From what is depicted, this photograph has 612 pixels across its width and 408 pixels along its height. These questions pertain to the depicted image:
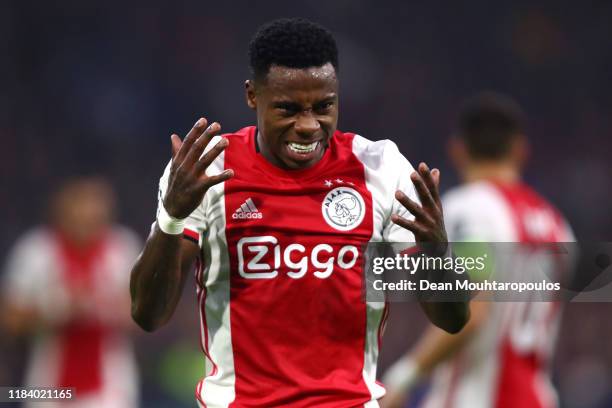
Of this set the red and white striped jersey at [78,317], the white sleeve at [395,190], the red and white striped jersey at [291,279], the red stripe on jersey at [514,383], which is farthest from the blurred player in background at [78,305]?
the white sleeve at [395,190]

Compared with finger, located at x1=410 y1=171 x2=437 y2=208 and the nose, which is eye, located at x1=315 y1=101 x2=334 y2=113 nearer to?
the nose

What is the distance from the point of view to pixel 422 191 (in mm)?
3262

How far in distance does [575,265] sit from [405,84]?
10.7 m

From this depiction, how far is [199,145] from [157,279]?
18.1 inches

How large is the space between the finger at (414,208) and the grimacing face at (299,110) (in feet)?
1.15

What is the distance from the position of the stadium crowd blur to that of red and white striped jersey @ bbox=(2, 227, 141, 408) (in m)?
3.81

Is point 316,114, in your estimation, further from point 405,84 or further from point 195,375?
point 405,84

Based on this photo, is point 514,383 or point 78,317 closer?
point 514,383

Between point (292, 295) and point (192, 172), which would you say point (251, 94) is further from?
point (292, 295)

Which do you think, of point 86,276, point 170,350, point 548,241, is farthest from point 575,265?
point 170,350

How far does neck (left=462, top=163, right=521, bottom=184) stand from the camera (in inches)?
234

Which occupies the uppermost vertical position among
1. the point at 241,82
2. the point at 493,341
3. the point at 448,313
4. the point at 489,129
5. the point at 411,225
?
the point at 241,82

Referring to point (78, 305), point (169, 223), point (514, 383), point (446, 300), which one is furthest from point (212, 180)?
point (78, 305)

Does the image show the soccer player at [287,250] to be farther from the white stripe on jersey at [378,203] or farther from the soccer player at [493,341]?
the soccer player at [493,341]
